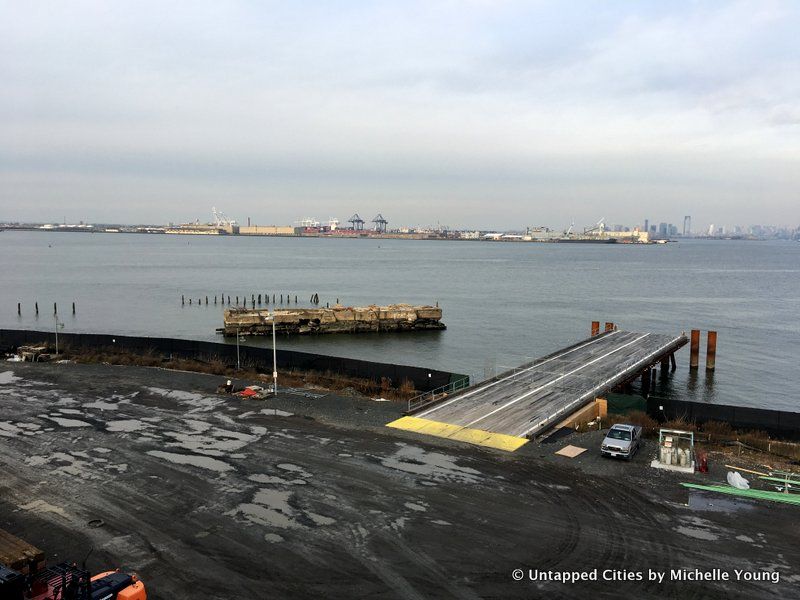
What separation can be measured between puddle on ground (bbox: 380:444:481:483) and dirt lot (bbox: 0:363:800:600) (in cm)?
7

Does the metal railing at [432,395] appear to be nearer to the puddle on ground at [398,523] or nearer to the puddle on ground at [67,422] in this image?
the puddle on ground at [398,523]

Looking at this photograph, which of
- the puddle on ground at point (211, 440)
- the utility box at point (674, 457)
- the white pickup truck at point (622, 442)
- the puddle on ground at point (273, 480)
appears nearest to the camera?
the puddle on ground at point (273, 480)

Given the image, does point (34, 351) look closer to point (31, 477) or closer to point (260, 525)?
point (31, 477)

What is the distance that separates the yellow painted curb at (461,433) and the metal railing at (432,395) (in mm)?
1404

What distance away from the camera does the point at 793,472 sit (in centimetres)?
1969

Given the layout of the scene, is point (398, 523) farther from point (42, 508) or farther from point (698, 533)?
point (42, 508)

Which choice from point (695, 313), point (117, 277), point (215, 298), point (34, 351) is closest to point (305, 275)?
point (117, 277)

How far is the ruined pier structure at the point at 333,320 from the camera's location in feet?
205

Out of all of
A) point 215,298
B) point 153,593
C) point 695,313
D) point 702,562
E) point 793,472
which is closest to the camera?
point 153,593

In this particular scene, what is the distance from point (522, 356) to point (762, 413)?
86.2ft

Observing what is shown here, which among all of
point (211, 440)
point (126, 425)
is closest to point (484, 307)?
point (126, 425)

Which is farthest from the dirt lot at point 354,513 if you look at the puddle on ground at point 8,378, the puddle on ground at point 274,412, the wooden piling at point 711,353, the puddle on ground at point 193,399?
the wooden piling at point 711,353

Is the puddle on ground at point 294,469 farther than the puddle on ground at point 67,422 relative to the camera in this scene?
No

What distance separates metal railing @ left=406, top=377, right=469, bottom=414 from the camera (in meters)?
26.1
